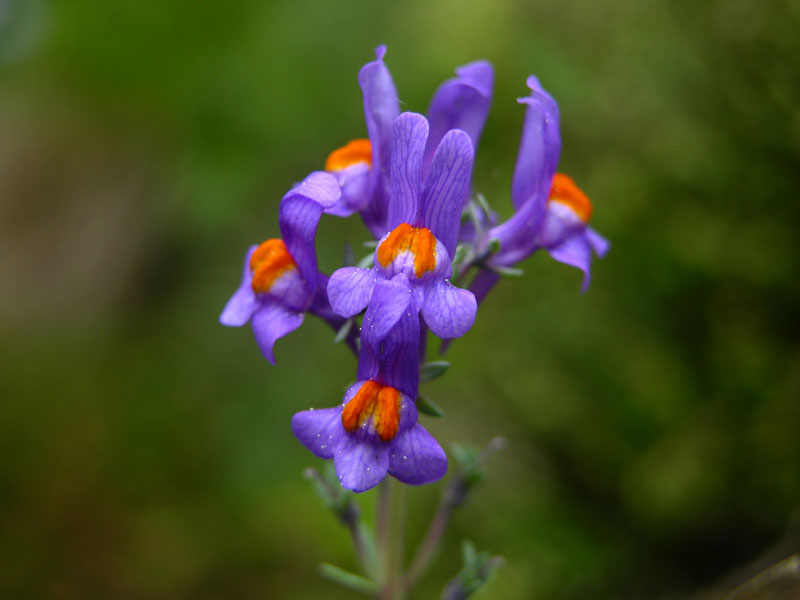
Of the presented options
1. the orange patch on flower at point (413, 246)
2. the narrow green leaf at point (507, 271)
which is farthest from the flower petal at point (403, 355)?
the narrow green leaf at point (507, 271)

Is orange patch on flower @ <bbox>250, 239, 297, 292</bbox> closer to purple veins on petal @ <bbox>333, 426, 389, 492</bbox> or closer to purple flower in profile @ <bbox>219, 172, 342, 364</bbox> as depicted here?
purple flower in profile @ <bbox>219, 172, 342, 364</bbox>

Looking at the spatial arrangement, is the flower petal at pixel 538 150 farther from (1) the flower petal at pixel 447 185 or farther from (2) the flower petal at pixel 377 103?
(2) the flower petal at pixel 377 103

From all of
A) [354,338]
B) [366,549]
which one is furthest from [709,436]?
[354,338]

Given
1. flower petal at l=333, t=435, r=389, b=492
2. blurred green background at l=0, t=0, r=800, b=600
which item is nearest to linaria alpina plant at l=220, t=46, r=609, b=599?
flower petal at l=333, t=435, r=389, b=492

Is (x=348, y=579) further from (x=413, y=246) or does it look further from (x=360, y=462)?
(x=413, y=246)

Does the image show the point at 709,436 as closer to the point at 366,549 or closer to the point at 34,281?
the point at 366,549

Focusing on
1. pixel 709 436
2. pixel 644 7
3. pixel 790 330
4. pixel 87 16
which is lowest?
pixel 709 436
